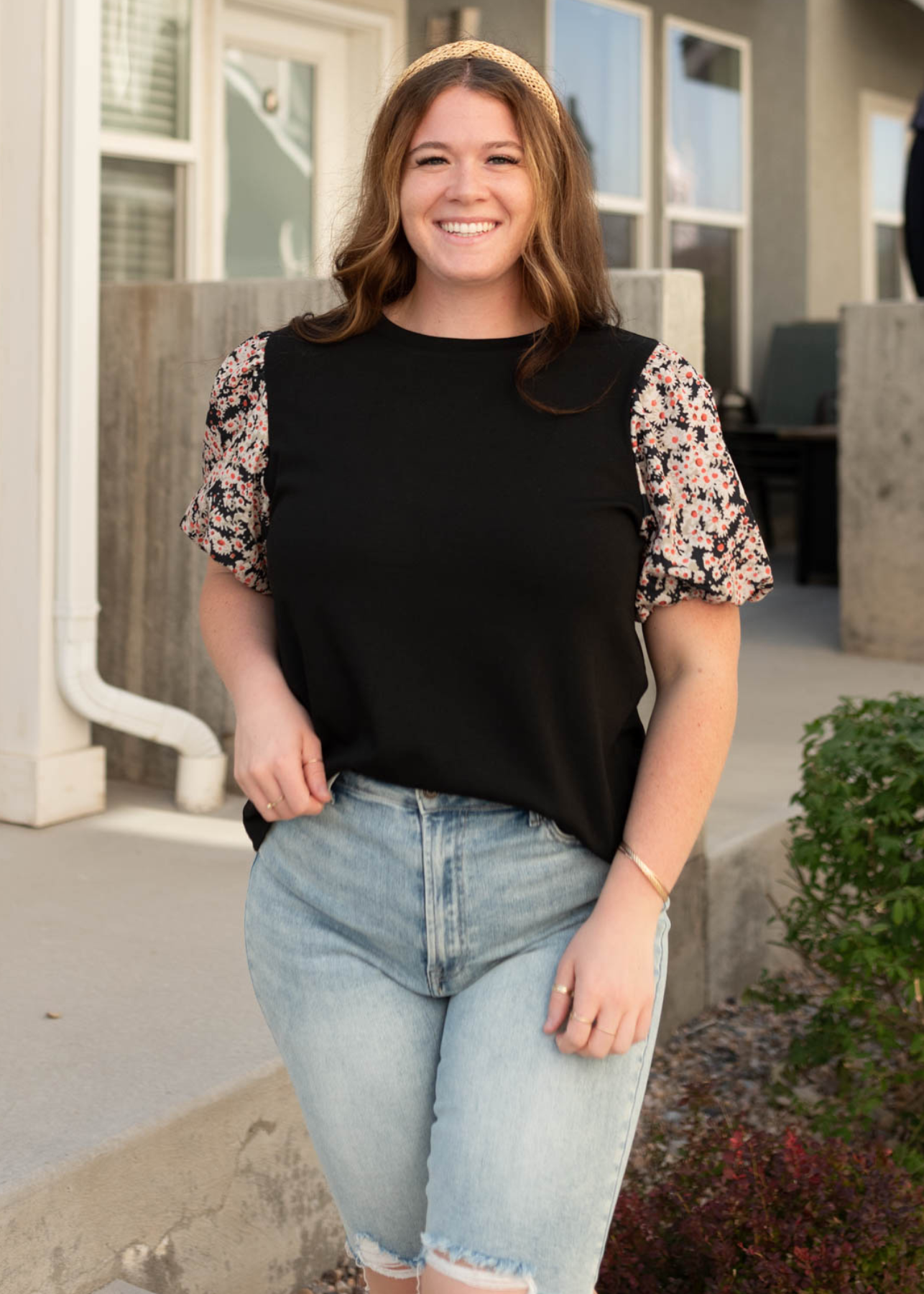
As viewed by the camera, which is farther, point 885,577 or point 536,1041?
point 885,577

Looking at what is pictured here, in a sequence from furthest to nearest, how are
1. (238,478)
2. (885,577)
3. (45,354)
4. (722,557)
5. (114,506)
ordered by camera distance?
(885,577) < (114,506) < (45,354) < (238,478) < (722,557)

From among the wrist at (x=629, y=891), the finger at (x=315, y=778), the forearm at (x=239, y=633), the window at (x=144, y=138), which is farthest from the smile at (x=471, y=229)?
the window at (x=144, y=138)

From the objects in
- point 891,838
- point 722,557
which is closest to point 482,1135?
point 722,557

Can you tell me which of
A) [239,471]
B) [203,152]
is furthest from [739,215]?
[239,471]

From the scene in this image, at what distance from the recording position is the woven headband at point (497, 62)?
1.79 meters

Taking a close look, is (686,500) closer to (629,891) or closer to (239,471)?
(629,891)

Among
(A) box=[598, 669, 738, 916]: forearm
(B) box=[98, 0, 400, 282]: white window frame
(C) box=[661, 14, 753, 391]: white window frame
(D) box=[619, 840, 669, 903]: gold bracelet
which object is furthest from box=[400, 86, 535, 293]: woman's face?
(C) box=[661, 14, 753, 391]: white window frame

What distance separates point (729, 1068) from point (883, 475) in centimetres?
335

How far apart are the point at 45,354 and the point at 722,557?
276 cm

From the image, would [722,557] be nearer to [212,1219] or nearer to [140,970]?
[212,1219]

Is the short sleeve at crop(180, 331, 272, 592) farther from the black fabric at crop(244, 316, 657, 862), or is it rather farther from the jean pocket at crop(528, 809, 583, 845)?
the jean pocket at crop(528, 809, 583, 845)

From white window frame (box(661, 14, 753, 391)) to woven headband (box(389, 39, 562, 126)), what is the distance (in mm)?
7697

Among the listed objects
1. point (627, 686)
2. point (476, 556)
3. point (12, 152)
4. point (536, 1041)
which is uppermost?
point (12, 152)

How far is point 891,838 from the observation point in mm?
3055
